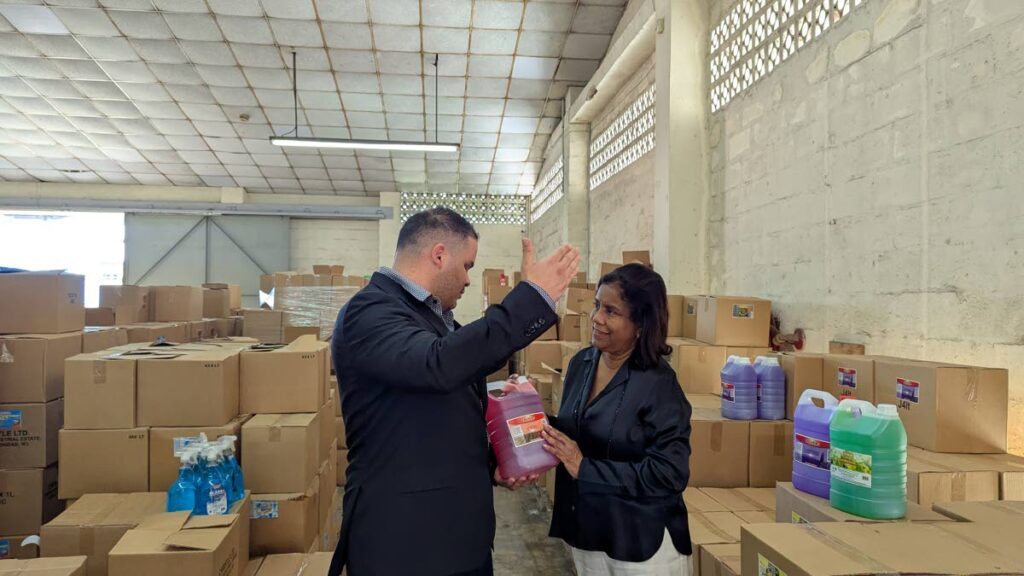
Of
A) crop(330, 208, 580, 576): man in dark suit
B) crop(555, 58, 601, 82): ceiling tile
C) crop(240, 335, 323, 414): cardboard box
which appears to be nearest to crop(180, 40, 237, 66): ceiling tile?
crop(555, 58, 601, 82): ceiling tile

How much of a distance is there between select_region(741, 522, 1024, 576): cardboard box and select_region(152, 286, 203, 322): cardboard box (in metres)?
5.17

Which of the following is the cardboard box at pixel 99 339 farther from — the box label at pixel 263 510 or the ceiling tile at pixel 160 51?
the ceiling tile at pixel 160 51

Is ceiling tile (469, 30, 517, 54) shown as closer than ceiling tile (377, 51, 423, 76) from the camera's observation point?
Yes

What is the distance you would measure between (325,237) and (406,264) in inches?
398

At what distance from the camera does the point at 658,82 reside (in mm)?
4469

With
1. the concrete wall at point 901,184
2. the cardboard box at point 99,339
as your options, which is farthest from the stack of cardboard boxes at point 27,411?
the concrete wall at point 901,184

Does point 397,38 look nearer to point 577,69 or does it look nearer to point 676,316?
point 577,69

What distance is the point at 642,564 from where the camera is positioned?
1.49 metres

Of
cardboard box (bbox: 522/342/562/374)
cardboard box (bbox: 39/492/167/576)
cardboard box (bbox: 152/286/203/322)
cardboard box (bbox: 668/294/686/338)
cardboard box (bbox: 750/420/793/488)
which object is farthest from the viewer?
cardboard box (bbox: 152/286/203/322)

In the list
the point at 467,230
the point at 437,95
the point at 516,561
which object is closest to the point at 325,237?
the point at 437,95

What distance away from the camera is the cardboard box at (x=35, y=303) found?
274 cm

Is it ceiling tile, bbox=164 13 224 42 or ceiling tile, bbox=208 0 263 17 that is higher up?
ceiling tile, bbox=208 0 263 17

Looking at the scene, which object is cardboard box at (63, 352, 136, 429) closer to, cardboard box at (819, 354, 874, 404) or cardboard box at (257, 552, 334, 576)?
cardboard box at (257, 552, 334, 576)

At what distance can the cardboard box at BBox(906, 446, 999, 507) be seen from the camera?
158cm
